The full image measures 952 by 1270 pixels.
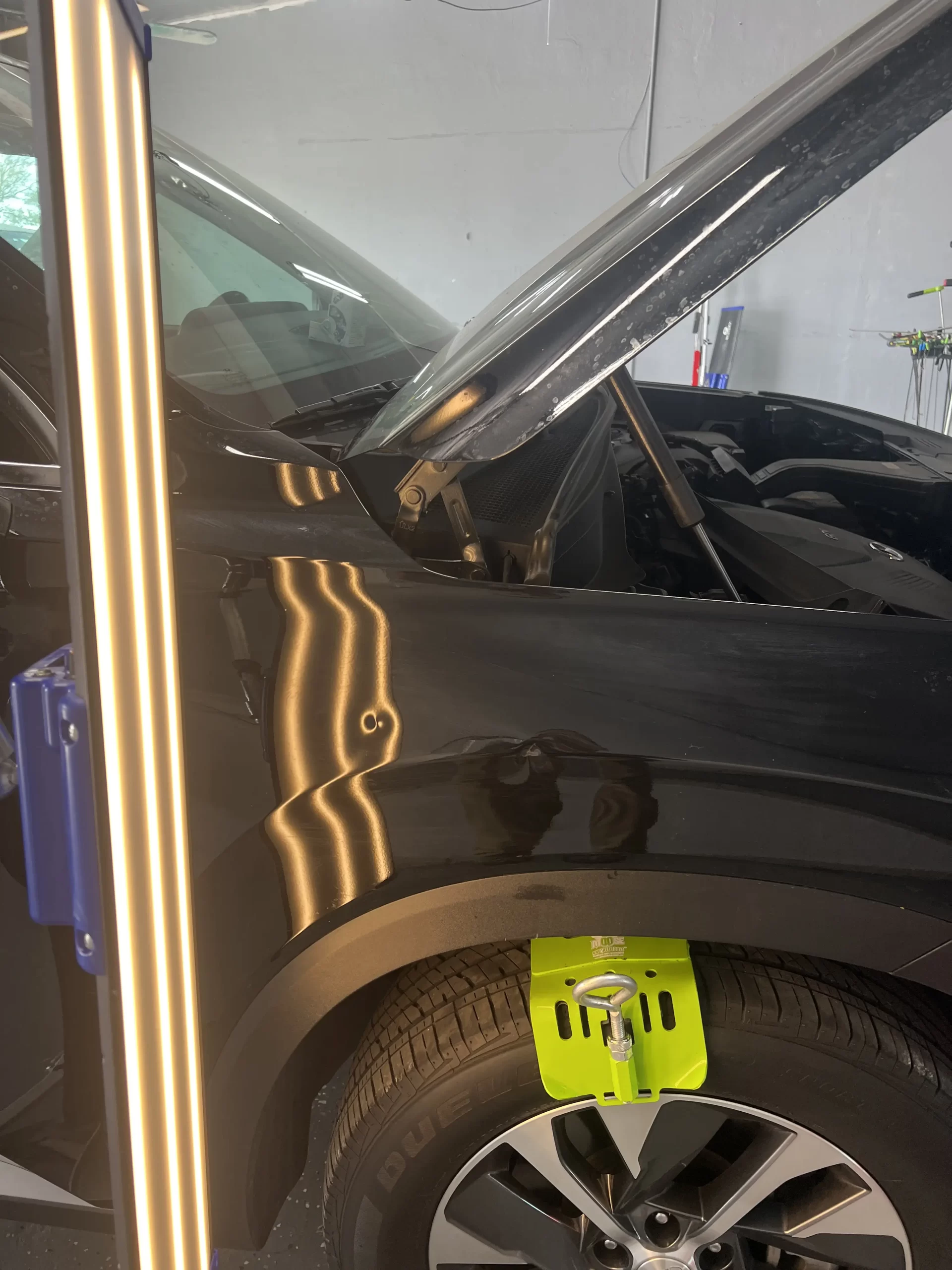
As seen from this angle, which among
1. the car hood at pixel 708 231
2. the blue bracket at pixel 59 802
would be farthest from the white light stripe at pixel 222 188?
the blue bracket at pixel 59 802

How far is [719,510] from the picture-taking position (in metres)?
1.27

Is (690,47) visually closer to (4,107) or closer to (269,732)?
(4,107)

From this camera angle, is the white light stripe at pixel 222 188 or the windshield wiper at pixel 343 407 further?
the white light stripe at pixel 222 188

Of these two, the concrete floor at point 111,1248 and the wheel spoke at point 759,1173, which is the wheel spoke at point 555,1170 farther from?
the concrete floor at point 111,1248

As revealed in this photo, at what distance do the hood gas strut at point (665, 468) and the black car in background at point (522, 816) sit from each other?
187 mm

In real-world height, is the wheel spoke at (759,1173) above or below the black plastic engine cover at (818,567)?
below

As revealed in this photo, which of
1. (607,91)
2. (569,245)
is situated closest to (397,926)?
(569,245)

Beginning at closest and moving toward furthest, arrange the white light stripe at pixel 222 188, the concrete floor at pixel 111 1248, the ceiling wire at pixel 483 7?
1. the concrete floor at pixel 111 1248
2. the white light stripe at pixel 222 188
3. the ceiling wire at pixel 483 7

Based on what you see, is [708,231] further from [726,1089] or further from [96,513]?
[726,1089]

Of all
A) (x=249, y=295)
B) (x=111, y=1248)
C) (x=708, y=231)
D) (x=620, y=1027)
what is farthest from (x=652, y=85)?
(x=111, y=1248)

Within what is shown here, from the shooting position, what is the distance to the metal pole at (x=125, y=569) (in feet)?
1.34

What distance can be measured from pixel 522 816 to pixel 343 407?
0.64 meters

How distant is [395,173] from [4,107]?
3.31m

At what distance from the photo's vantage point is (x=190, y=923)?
1.70 ft
